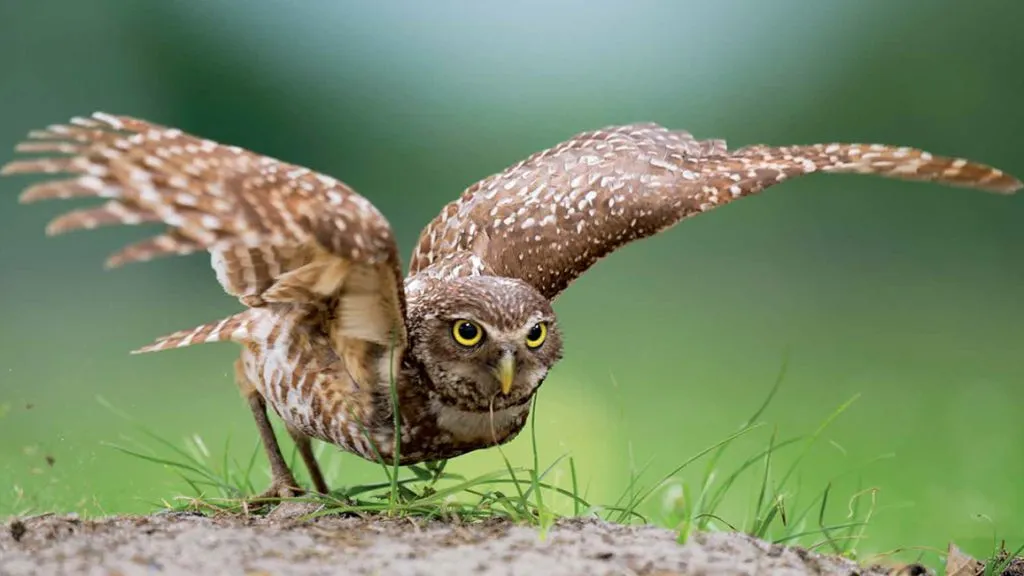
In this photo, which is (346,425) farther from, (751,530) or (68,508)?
(751,530)

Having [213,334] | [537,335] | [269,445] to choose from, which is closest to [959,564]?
[537,335]

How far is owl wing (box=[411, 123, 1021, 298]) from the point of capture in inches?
209

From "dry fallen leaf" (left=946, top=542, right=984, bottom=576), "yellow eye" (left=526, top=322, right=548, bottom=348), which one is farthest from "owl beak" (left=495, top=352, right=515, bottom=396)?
"dry fallen leaf" (left=946, top=542, right=984, bottom=576)

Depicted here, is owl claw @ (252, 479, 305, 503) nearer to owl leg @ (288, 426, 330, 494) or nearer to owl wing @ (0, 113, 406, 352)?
owl leg @ (288, 426, 330, 494)

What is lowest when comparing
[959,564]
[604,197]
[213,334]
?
[959,564]

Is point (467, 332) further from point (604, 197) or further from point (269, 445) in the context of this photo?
point (604, 197)

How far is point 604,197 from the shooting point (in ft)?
18.8

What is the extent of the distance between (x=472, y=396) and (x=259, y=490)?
1.46 metres

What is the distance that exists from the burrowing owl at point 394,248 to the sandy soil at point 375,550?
61cm

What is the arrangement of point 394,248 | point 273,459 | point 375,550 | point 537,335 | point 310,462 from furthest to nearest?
point 310,462
point 273,459
point 537,335
point 394,248
point 375,550

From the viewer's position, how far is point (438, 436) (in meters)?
4.34

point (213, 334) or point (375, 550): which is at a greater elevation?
point (213, 334)

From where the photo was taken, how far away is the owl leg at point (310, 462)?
5156mm

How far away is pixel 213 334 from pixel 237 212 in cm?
155
